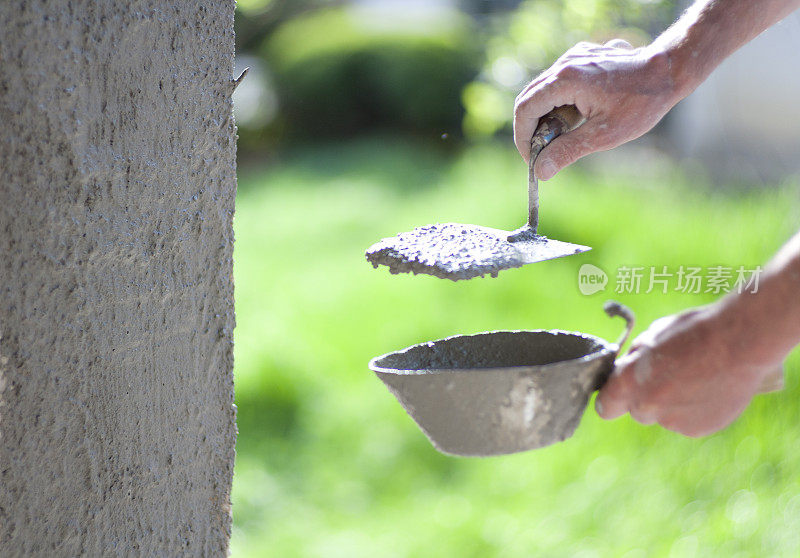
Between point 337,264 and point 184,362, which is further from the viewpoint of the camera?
point 337,264

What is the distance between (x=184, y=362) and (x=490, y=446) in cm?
51

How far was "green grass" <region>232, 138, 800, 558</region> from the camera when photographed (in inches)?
116

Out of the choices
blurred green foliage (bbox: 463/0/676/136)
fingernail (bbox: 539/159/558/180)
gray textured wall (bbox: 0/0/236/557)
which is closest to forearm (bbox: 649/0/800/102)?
fingernail (bbox: 539/159/558/180)

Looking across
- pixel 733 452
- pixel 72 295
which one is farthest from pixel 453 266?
pixel 733 452

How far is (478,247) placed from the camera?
1.32m

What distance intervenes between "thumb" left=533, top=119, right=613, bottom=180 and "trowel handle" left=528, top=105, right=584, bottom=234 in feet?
0.04

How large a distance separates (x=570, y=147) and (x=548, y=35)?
2900mm

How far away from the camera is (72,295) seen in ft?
3.74

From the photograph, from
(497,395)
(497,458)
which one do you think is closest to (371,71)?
(497,458)

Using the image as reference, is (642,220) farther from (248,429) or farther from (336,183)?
(336,183)

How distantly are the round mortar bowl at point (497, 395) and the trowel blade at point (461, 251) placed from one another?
0.15 meters

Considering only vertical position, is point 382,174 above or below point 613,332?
above

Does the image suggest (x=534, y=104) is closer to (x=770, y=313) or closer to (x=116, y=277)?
(x=770, y=313)

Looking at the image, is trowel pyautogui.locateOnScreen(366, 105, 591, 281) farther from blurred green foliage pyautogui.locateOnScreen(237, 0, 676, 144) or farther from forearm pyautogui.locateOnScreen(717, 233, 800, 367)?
blurred green foliage pyautogui.locateOnScreen(237, 0, 676, 144)
